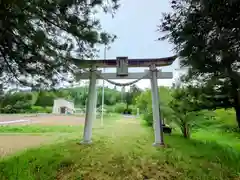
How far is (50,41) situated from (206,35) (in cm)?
220

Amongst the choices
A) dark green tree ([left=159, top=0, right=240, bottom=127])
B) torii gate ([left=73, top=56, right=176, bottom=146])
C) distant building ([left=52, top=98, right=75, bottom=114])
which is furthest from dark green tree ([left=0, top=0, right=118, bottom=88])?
distant building ([left=52, top=98, right=75, bottom=114])

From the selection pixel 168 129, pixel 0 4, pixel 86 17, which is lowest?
pixel 168 129

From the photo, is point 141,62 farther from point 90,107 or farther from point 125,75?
point 90,107

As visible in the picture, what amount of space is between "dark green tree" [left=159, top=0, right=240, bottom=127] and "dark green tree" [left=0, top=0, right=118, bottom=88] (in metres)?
0.97

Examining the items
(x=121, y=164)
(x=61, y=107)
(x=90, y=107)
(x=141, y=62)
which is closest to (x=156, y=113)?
(x=141, y=62)

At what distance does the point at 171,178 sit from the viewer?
285 centimetres

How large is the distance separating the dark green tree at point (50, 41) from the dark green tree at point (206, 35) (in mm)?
968

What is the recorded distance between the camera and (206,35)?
8.08ft

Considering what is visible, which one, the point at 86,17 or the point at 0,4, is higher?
the point at 86,17

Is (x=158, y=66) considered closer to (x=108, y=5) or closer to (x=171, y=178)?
(x=108, y=5)

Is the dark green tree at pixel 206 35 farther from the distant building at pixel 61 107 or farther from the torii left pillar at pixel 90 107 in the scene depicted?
the distant building at pixel 61 107

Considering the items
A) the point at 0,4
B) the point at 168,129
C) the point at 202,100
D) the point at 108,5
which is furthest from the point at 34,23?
the point at 168,129

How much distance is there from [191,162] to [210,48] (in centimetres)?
216

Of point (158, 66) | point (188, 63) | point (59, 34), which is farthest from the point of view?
point (158, 66)
